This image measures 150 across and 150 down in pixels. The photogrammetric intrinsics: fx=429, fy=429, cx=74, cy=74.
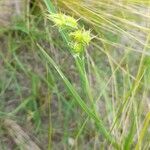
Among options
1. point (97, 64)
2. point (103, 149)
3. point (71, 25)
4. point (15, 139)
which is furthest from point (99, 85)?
point (71, 25)

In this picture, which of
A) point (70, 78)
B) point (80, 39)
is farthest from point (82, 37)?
point (70, 78)

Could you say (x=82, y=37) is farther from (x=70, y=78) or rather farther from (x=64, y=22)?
(x=70, y=78)

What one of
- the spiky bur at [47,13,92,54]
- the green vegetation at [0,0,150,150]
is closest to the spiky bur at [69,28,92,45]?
the spiky bur at [47,13,92,54]

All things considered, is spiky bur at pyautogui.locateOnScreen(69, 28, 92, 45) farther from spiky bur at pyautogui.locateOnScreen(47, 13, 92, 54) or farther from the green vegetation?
the green vegetation

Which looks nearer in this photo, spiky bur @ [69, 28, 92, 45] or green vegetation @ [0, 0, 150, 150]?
spiky bur @ [69, 28, 92, 45]

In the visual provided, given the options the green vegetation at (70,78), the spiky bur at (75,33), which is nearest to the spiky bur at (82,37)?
the spiky bur at (75,33)

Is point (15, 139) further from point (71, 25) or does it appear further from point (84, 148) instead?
point (71, 25)

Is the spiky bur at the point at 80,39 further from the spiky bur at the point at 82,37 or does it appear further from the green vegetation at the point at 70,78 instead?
the green vegetation at the point at 70,78

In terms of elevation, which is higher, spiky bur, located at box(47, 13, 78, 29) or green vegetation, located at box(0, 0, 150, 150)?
spiky bur, located at box(47, 13, 78, 29)

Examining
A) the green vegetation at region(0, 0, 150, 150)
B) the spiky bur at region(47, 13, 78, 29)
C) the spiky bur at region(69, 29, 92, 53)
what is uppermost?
the spiky bur at region(47, 13, 78, 29)
